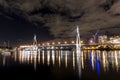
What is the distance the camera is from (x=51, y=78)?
71.9 feet

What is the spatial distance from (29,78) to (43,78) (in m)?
1.75

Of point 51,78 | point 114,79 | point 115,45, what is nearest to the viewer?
point 114,79

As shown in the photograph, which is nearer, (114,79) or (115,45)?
(114,79)

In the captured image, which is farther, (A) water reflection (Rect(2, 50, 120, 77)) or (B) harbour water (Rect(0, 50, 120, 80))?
(A) water reflection (Rect(2, 50, 120, 77))

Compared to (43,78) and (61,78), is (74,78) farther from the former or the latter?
(43,78)

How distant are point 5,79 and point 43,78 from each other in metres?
4.61

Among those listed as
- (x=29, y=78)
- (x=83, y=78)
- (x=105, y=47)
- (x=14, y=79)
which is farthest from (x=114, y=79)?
(x=105, y=47)

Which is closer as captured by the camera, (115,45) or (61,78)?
(61,78)

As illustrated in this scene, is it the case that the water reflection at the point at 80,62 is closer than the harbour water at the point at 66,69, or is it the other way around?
the harbour water at the point at 66,69

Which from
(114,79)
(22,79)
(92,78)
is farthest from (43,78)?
(114,79)

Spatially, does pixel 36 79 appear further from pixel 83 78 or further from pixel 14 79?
pixel 83 78

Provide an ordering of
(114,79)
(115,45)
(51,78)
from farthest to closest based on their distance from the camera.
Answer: (115,45) < (51,78) < (114,79)

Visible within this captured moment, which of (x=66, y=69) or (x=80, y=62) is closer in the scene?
(x=66, y=69)

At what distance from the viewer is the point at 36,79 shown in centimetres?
2134
